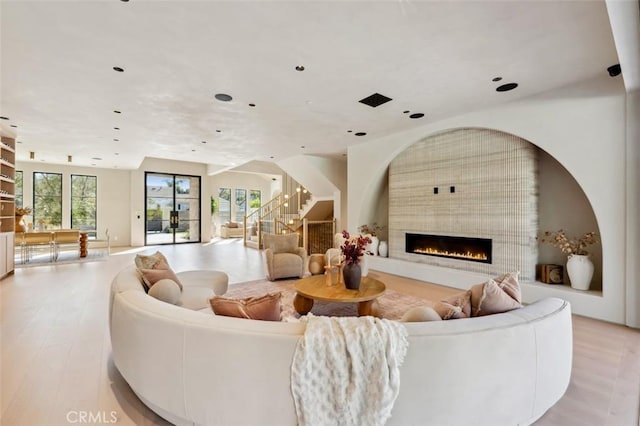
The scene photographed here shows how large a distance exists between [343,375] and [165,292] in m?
1.78

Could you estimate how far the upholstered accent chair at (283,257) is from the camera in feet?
18.1

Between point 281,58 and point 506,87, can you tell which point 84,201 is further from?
point 506,87

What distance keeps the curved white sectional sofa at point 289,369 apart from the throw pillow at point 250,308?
16cm

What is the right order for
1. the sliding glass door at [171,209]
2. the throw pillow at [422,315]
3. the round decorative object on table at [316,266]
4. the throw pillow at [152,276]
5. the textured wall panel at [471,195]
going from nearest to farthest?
the throw pillow at [422,315] < the throw pillow at [152,276] < the textured wall panel at [471,195] < the round decorative object on table at [316,266] < the sliding glass door at [171,209]

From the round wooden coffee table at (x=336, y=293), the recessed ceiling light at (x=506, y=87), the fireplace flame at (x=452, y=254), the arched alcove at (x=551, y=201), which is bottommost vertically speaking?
the round wooden coffee table at (x=336, y=293)

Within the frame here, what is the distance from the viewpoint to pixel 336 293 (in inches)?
132

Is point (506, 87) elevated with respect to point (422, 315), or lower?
elevated

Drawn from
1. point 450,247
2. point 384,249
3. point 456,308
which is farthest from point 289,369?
point 384,249

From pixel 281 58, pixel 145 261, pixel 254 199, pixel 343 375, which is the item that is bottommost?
pixel 343 375

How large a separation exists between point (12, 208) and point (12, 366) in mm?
5718

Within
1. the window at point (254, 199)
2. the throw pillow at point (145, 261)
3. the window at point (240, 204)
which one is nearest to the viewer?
the throw pillow at point (145, 261)

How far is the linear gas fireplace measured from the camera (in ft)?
16.5

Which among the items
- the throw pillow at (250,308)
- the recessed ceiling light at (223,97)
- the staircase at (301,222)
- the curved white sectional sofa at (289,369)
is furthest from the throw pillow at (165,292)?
the staircase at (301,222)

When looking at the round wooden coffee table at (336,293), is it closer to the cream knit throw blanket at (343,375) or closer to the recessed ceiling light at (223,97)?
the cream knit throw blanket at (343,375)
